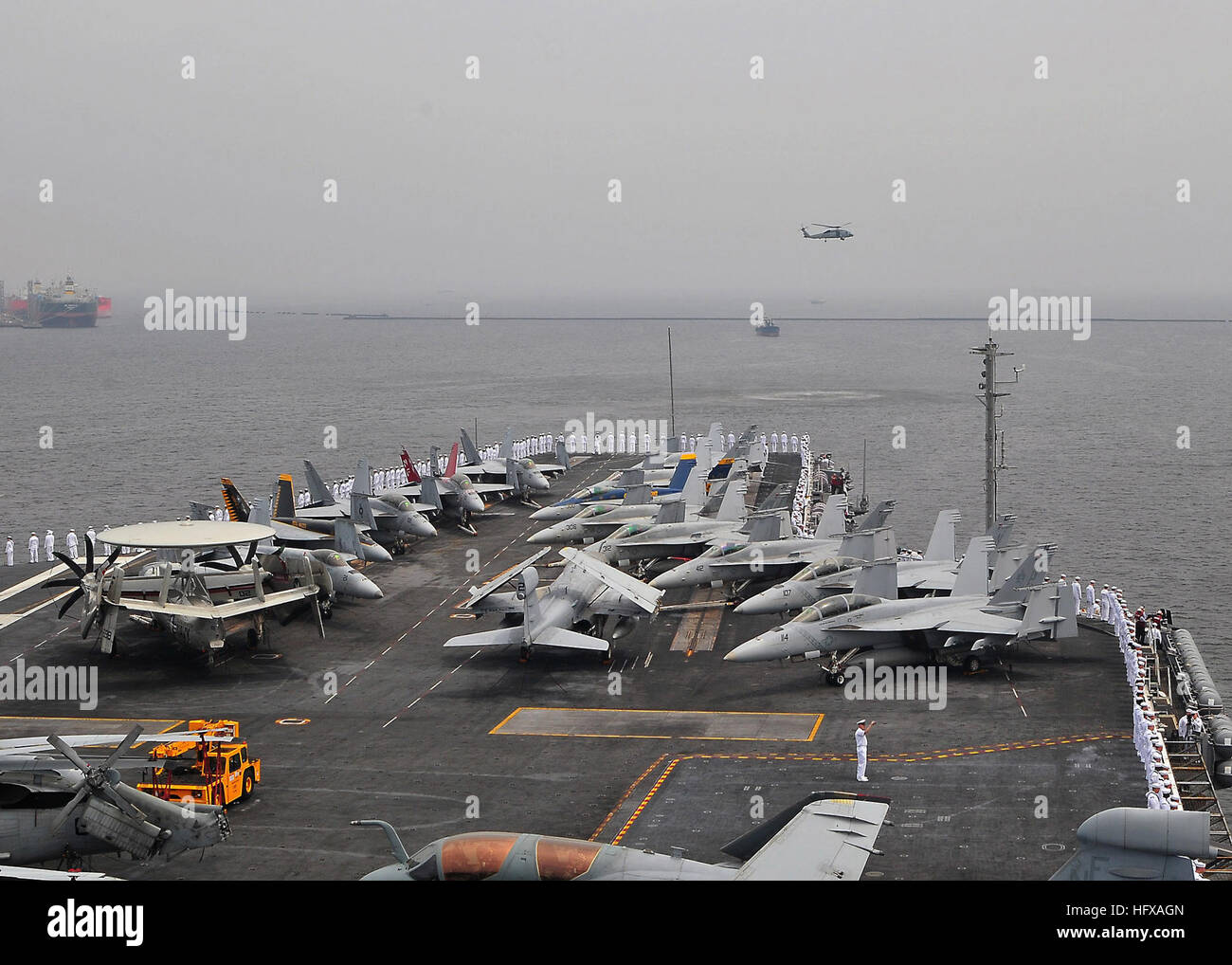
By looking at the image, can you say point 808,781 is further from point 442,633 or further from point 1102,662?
point 442,633

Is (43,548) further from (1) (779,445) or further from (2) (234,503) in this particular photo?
(1) (779,445)

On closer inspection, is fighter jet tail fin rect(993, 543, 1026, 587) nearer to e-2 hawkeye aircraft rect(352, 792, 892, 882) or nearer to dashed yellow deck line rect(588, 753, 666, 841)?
dashed yellow deck line rect(588, 753, 666, 841)

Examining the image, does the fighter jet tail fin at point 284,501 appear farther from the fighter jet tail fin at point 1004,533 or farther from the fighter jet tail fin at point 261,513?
the fighter jet tail fin at point 1004,533

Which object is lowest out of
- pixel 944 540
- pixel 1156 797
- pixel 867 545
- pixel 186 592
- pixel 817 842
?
pixel 1156 797

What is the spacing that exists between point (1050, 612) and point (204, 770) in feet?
87.8

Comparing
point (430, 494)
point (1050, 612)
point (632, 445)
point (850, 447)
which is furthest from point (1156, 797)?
point (850, 447)

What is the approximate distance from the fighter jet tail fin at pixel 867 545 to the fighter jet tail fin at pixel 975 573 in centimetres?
425

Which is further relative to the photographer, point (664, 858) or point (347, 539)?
point (347, 539)

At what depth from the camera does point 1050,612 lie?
41.3 m

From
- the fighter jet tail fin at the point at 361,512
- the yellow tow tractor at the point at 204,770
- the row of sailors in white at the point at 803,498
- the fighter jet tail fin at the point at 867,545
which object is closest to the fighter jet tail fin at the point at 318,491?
the fighter jet tail fin at the point at 361,512
